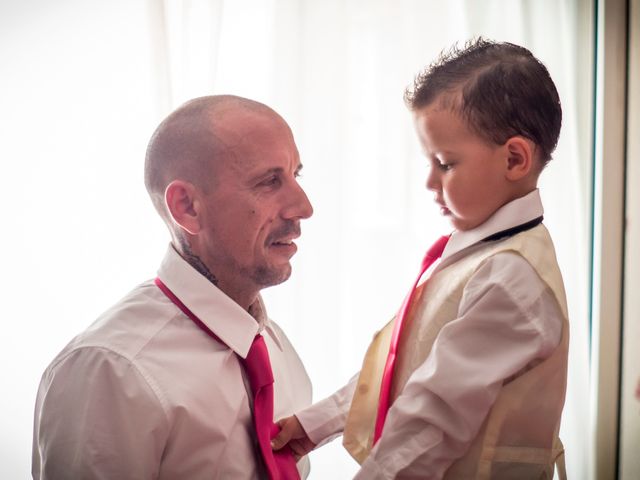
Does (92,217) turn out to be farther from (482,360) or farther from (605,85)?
(605,85)

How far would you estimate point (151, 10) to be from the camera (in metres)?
1.89

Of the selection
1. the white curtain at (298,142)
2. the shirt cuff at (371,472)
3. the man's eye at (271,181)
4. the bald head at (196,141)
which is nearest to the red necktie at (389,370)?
the shirt cuff at (371,472)

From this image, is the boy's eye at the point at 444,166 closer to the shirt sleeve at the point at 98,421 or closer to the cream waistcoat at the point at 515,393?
the cream waistcoat at the point at 515,393

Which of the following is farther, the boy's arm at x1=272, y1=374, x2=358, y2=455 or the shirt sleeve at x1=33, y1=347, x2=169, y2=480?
the boy's arm at x1=272, y1=374, x2=358, y2=455

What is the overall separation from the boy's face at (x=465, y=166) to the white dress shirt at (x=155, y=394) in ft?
1.55

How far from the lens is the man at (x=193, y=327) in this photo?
3.42 ft

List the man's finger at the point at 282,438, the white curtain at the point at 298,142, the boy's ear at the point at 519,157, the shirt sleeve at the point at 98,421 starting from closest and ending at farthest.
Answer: the shirt sleeve at the point at 98,421, the boy's ear at the point at 519,157, the man's finger at the point at 282,438, the white curtain at the point at 298,142

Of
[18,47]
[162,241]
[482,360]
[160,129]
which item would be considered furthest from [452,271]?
[18,47]

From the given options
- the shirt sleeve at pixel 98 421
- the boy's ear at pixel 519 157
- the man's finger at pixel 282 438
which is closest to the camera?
the shirt sleeve at pixel 98 421

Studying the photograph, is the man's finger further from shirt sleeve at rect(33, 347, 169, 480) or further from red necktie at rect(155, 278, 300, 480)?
shirt sleeve at rect(33, 347, 169, 480)

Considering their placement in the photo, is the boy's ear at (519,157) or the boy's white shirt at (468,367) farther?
the boy's ear at (519,157)

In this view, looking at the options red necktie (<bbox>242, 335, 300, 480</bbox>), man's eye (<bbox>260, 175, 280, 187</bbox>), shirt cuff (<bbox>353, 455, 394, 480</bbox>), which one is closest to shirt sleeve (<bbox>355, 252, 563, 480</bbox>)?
shirt cuff (<bbox>353, 455, 394, 480</bbox>)

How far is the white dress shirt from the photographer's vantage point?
1.02m

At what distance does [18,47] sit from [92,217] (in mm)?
549
